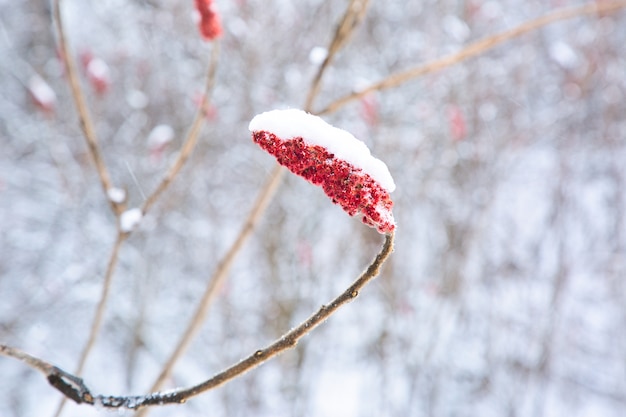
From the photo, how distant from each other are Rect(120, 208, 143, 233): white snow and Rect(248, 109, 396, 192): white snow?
1.43 feet

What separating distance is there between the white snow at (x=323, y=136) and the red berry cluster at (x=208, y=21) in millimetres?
460

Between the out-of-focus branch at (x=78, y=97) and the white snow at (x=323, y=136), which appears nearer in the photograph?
the white snow at (x=323, y=136)

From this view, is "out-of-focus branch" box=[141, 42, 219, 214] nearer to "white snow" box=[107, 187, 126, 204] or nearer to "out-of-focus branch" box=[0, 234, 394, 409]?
"white snow" box=[107, 187, 126, 204]

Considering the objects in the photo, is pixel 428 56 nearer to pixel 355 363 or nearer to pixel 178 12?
pixel 178 12

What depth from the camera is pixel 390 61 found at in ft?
11.6

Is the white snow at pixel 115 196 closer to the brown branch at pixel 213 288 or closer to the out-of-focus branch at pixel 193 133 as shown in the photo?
the out-of-focus branch at pixel 193 133

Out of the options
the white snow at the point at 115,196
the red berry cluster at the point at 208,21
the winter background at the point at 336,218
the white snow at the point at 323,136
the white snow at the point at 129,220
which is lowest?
the white snow at the point at 323,136

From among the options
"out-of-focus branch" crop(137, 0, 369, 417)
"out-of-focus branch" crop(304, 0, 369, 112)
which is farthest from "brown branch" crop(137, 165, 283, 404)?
"out-of-focus branch" crop(304, 0, 369, 112)

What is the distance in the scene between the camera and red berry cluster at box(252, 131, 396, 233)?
0.45 m

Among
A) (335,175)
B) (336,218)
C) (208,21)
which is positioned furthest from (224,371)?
(336,218)

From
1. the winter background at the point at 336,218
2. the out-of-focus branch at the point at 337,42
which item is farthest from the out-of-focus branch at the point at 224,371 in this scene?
the winter background at the point at 336,218

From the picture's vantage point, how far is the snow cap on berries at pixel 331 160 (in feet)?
1.47

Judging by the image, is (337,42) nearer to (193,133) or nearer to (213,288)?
(193,133)

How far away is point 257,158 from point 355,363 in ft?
5.12
